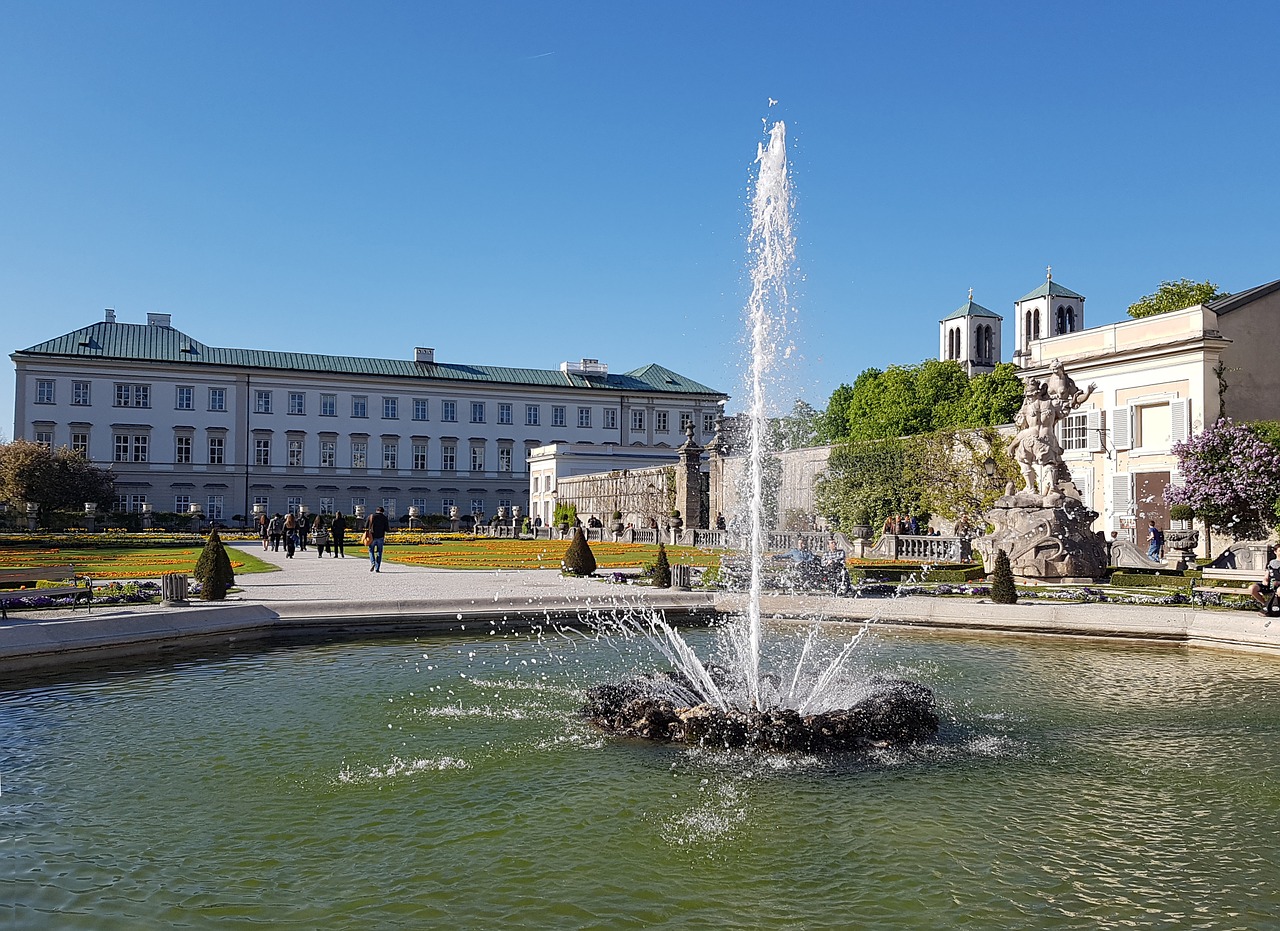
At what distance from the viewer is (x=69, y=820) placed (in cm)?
605

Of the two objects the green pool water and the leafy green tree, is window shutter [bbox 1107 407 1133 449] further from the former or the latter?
the leafy green tree

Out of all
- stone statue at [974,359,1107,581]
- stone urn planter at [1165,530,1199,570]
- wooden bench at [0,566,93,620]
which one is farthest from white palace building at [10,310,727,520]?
wooden bench at [0,566,93,620]

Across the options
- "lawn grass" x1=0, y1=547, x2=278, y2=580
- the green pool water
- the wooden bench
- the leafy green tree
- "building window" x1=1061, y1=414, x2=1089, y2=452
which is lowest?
the green pool water

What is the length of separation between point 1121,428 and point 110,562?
31.8 m

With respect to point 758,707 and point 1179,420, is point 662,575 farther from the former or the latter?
point 1179,420

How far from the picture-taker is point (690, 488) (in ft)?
138

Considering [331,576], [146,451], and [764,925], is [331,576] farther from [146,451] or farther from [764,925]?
[146,451]

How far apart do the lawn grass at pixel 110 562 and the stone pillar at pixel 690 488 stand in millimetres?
17901

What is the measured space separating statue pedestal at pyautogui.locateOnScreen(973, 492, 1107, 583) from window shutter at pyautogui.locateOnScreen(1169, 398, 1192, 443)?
45.9 ft

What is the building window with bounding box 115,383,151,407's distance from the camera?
2562 inches

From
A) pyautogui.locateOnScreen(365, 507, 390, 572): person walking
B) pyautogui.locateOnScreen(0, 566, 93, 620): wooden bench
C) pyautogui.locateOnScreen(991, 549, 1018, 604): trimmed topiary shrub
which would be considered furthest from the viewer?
pyautogui.locateOnScreen(365, 507, 390, 572): person walking

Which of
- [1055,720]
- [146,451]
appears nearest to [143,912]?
[1055,720]

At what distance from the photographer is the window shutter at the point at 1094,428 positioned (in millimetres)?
35500

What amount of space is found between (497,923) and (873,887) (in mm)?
1921
